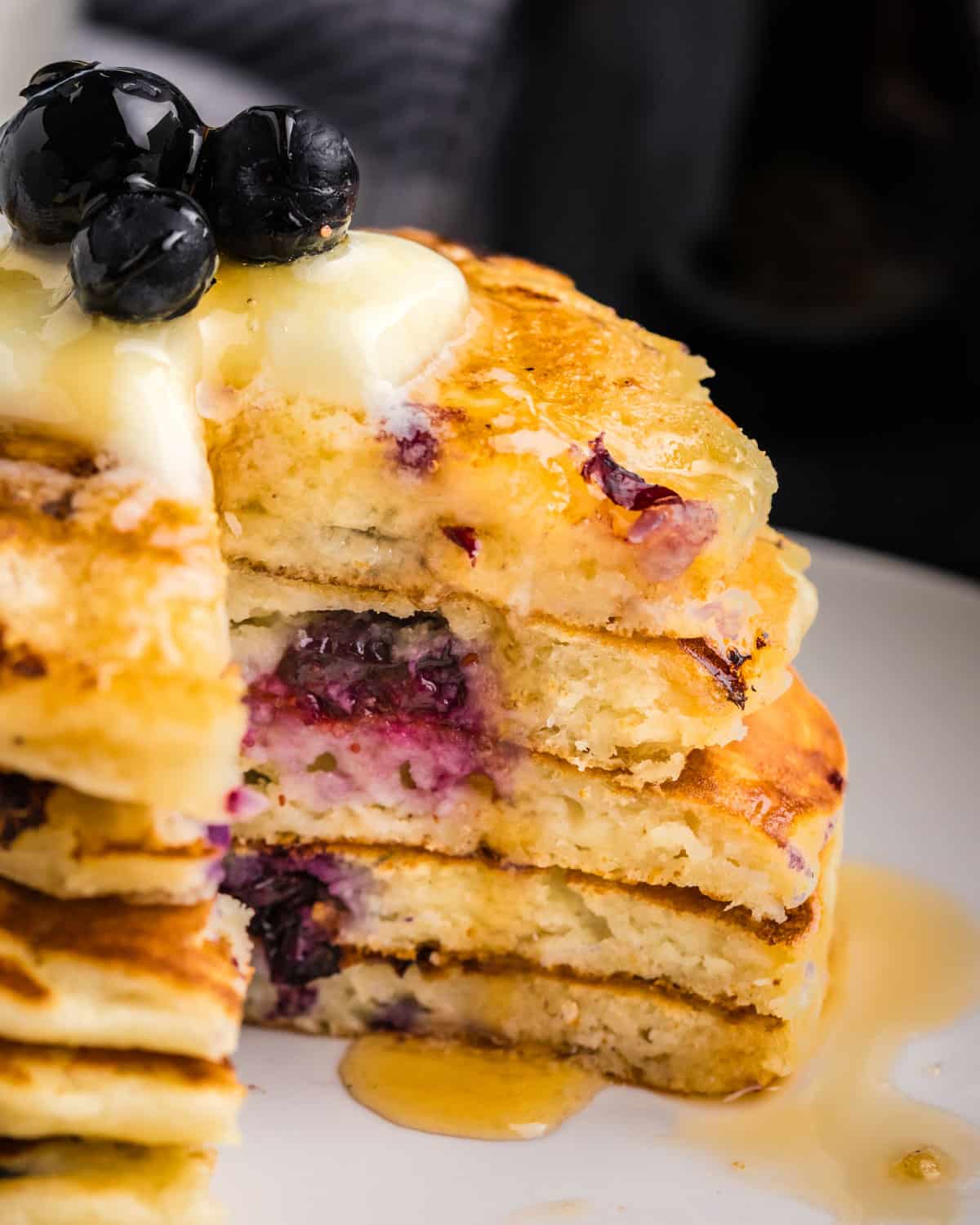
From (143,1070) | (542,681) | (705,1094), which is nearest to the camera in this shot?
(143,1070)

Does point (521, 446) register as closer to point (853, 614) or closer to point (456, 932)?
point (456, 932)

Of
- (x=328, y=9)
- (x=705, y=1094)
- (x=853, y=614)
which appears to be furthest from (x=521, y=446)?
(x=328, y=9)

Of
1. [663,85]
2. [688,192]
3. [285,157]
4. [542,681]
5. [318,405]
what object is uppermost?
[285,157]

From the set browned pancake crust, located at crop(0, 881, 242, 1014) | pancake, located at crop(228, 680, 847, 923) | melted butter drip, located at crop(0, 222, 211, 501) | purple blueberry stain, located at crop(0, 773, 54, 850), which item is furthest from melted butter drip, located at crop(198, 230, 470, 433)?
browned pancake crust, located at crop(0, 881, 242, 1014)

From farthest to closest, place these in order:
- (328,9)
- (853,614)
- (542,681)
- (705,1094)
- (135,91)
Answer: (328,9)
(853,614)
(705,1094)
(542,681)
(135,91)

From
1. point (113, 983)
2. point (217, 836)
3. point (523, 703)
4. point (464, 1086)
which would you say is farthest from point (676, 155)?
point (113, 983)

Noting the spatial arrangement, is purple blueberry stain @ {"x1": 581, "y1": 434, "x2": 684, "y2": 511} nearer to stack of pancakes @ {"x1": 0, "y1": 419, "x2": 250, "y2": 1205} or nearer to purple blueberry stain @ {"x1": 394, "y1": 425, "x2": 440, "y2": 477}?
purple blueberry stain @ {"x1": 394, "y1": 425, "x2": 440, "y2": 477}
